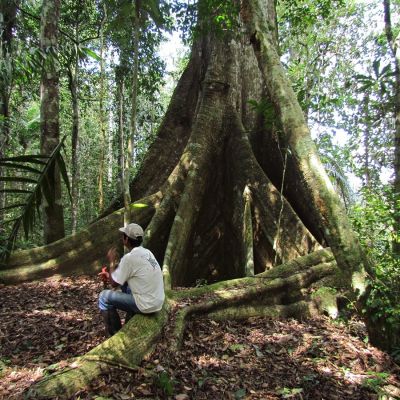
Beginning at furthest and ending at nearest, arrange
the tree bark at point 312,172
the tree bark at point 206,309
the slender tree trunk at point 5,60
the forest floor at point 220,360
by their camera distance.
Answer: the slender tree trunk at point 5,60 < the tree bark at point 312,172 < the forest floor at point 220,360 < the tree bark at point 206,309

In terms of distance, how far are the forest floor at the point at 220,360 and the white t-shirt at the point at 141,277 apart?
47cm

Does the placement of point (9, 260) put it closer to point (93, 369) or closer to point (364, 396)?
point (93, 369)

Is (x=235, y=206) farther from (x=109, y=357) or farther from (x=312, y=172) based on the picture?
(x=109, y=357)

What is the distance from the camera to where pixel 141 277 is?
422 centimetres

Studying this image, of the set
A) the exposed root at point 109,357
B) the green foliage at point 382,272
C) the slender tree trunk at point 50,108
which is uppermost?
the slender tree trunk at point 50,108

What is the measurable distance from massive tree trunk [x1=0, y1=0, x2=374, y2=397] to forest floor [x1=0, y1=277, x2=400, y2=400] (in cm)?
23

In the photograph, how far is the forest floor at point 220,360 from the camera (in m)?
3.62

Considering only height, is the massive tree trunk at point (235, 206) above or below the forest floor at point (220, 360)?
above

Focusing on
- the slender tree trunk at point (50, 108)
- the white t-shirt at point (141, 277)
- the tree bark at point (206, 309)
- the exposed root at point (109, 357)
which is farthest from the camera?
the slender tree trunk at point (50, 108)

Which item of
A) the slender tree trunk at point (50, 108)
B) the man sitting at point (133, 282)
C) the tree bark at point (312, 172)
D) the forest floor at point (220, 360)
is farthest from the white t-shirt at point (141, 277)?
the slender tree trunk at point (50, 108)

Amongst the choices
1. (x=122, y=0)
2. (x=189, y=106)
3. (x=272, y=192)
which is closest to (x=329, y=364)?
(x=272, y=192)

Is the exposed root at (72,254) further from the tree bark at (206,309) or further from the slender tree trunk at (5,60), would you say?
the tree bark at (206,309)

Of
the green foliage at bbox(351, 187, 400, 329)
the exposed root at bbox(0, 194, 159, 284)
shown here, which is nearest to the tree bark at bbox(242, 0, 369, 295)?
the green foliage at bbox(351, 187, 400, 329)

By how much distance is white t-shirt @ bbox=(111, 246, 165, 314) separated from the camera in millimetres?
4191
